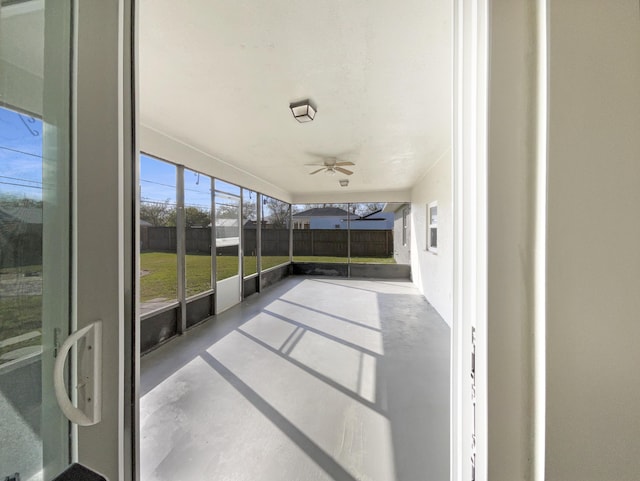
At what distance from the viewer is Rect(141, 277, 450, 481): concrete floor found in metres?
1.57

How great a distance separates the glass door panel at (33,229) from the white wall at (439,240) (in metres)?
2.88

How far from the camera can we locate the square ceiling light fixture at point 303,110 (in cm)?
226

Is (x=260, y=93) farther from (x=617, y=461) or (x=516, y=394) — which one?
(x=617, y=461)

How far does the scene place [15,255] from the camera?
0.48 m

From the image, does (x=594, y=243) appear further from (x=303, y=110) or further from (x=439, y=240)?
(x=439, y=240)

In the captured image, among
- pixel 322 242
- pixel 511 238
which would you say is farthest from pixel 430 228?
pixel 511 238

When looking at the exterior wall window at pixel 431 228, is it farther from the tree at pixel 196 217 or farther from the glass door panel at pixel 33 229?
the glass door panel at pixel 33 229

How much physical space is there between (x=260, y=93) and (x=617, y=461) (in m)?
2.57

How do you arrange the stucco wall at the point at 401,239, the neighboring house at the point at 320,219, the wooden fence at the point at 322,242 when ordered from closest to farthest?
the wooden fence at the point at 322,242 → the stucco wall at the point at 401,239 → the neighboring house at the point at 320,219

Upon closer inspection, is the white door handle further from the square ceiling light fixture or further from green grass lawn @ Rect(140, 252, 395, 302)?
green grass lawn @ Rect(140, 252, 395, 302)

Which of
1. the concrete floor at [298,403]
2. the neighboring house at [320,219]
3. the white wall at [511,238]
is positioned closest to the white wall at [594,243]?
the white wall at [511,238]

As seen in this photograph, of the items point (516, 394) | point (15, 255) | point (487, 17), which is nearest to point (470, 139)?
point (487, 17)

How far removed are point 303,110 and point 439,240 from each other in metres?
3.23

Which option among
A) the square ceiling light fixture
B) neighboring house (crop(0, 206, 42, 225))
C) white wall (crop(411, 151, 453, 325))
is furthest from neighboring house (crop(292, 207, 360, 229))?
neighboring house (crop(0, 206, 42, 225))
